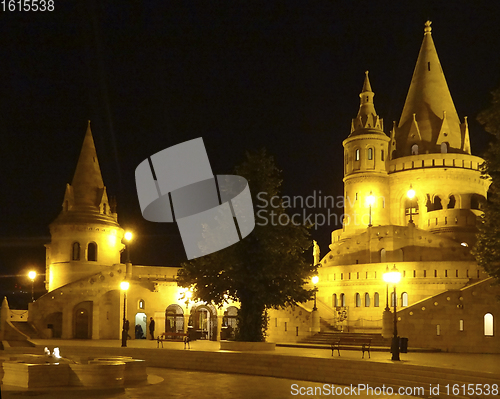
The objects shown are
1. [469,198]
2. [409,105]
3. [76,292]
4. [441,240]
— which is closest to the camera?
[76,292]

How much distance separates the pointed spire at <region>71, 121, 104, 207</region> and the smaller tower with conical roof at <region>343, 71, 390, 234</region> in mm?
20207

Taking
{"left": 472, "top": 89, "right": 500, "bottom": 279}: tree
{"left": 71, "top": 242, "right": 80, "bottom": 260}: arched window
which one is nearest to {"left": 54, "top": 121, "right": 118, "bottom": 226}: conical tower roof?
{"left": 71, "top": 242, "right": 80, "bottom": 260}: arched window

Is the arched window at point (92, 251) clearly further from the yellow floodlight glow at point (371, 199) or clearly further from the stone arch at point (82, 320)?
the yellow floodlight glow at point (371, 199)

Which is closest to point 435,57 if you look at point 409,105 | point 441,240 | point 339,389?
point 409,105

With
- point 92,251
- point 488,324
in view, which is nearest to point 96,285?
point 92,251

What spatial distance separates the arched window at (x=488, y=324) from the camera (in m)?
31.8

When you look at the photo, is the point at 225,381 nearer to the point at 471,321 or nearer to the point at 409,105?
the point at 471,321

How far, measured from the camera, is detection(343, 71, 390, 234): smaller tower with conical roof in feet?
175

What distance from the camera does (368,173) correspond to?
53219 millimetres

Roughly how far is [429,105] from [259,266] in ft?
103

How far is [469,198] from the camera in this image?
51.2m

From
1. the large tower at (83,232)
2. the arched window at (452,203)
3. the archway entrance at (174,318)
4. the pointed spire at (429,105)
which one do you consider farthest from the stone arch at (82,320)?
the arched window at (452,203)

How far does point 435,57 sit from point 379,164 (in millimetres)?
11216

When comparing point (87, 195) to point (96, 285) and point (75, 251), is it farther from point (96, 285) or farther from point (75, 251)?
point (96, 285)
